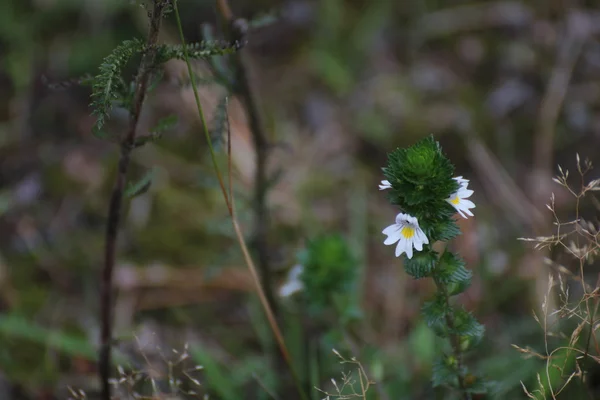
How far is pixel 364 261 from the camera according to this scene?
2.61 meters

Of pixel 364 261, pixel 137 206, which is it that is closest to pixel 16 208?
pixel 137 206

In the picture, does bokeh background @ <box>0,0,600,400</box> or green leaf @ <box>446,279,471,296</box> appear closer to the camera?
green leaf @ <box>446,279,471,296</box>

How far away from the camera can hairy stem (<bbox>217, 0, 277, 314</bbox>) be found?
1737 mm

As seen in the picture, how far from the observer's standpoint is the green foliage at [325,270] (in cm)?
198

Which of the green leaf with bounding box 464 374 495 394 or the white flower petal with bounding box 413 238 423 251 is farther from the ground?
the white flower petal with bounding box 413 238 423 251

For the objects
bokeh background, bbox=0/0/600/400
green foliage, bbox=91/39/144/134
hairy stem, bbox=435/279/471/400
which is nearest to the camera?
green foliage, bbox=91/39/144/134

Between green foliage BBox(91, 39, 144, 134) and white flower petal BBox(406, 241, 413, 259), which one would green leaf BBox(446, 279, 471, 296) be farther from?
green foliage BBox(91, 39, 144, 134)

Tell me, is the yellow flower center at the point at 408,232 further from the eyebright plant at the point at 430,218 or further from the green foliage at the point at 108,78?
the green foliage at the point at 108,78

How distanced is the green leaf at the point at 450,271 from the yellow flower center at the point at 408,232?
0.36 feet

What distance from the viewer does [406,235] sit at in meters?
1.37

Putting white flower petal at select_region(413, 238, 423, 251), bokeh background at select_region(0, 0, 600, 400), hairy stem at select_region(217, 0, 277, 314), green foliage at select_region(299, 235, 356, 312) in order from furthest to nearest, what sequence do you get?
bokeh background at select_region(0, 0, 600, 400) → green foliage at select_region(299, 235, 356, 312) → hairy stem at select_region(217, 0, 277, 314) → white flower petal at select_region(413, 238, 423, 251)

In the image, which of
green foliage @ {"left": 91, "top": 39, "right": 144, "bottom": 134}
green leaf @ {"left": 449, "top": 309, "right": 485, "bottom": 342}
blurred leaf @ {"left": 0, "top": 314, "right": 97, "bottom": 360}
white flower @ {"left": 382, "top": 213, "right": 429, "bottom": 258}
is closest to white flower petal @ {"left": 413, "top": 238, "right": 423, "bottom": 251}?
white flower @ {"left": 382, "top": 213, "right": 429, "bottom": 258}

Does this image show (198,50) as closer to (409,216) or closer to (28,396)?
(409,216)

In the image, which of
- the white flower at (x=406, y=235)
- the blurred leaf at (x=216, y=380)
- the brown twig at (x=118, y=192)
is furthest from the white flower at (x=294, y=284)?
the white flower at (x=406, y=235)
